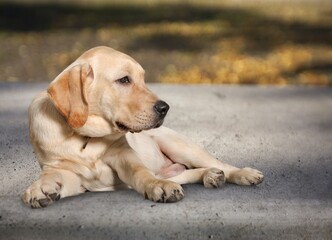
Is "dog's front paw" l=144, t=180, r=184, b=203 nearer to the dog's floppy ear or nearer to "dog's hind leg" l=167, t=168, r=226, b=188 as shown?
"dog's hind leg" l=167, t=168, r=226, b=188

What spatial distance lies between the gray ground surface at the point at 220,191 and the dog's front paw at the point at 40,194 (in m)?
0.04

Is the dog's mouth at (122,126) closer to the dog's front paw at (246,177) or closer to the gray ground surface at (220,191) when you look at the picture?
the gray ground surface at (220,191)

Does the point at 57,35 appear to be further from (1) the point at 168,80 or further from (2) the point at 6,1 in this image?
(2) the point at 6,1

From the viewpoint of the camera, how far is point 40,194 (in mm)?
3752

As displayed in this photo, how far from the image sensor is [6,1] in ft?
56.1

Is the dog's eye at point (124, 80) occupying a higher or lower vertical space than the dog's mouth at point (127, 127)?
higher

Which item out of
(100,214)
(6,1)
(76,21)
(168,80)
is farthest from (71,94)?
(6,1)

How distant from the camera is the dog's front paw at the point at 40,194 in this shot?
3.75 meters

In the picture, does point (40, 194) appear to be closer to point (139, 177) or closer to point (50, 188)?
point (50, 188)

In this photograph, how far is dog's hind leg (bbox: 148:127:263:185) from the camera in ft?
14.1

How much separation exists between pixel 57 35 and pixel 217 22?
Result: 3.77 metres

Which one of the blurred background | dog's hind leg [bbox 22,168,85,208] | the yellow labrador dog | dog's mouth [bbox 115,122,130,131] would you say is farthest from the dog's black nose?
the blurred background

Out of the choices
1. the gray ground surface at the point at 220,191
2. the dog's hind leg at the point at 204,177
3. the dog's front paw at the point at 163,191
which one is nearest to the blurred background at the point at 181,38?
the gray ground surface at the point at 220,191

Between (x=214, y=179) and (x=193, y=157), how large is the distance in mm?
366
